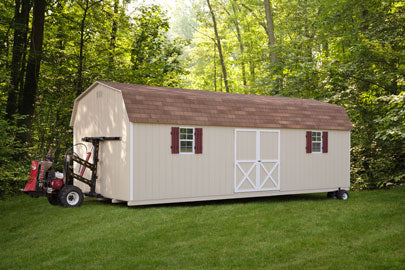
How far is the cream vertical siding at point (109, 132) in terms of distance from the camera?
11.2 meters

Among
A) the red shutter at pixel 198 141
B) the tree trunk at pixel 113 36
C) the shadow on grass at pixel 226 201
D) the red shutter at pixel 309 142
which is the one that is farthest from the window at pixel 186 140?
the tree trunk at pixel 113 36

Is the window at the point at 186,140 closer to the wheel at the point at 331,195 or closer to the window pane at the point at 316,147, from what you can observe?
the window pane at the point at 316,147

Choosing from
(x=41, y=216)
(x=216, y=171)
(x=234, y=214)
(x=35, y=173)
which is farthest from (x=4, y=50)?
(x=234, y=214)

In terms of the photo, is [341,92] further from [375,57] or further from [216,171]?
[216,171]

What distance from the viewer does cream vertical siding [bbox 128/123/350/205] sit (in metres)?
11.1

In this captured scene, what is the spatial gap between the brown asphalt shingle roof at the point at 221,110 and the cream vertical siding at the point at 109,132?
0.44 metres

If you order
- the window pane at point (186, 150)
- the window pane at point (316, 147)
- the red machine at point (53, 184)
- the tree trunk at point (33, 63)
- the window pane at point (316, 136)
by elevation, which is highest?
the tree trunk at point (33, 63)

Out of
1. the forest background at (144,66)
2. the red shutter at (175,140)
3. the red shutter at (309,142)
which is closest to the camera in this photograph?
the red shutter at (175,140)

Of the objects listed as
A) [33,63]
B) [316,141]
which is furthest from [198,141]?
[33,63]

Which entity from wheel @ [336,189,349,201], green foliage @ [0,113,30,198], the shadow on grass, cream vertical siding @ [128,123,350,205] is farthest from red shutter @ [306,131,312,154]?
green foliage @ [0,113,30,198]

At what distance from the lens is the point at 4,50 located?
1639 centimetres

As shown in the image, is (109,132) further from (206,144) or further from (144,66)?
(144,66)

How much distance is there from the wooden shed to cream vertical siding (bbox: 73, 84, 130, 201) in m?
0.03

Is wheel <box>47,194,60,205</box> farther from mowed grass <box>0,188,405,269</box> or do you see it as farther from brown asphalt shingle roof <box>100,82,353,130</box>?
brown asphalt shingle roof <box>100,82,353,130</box>
